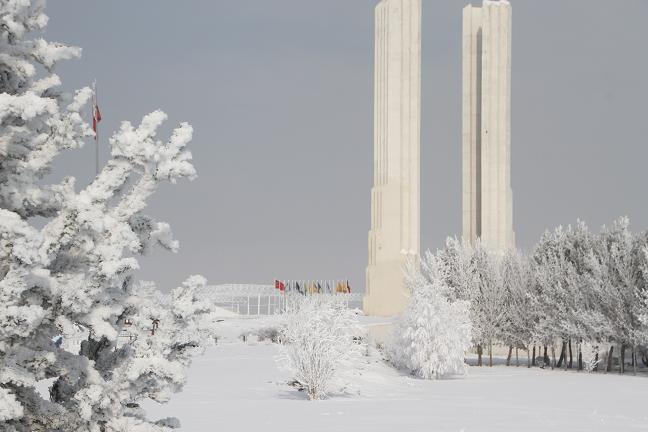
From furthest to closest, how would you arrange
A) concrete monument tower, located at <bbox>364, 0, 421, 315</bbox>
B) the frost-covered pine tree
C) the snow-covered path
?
concrete monument tower, located at <bbox>364, 0, 421, 315</bbox> < the snow-covered path < the frost-covered pine tree

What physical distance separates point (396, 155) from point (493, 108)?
34.0 ft

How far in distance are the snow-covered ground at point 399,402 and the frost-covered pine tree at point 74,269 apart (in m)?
10.6

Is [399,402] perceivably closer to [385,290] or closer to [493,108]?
[385,290]

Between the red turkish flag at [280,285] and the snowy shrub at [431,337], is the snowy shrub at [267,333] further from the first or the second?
the red turkish flag at [280,285]

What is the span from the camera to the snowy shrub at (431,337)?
34.5m

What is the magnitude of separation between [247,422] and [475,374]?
70.6ft

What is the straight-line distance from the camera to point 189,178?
5.81 metres

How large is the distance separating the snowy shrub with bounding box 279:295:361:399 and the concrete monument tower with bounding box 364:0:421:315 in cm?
4092

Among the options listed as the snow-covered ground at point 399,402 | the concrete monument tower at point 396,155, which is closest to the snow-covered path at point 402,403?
the snow-covered ground at point 399,402

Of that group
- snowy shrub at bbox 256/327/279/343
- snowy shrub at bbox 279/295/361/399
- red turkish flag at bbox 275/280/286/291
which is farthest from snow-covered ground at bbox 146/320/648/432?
red turkish flag at bbox 275/280/286/291

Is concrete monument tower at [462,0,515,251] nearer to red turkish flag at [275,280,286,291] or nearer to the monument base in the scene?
the monument base

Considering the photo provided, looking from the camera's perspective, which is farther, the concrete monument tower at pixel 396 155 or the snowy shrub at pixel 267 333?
the concrete monument tower at pixel 396 155

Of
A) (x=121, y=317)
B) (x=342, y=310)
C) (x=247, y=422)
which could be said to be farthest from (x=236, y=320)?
(x=121, y=317)

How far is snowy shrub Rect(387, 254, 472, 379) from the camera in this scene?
34.5m
